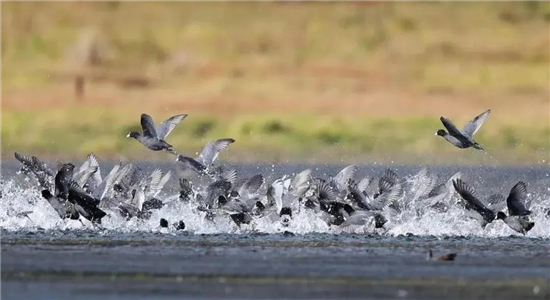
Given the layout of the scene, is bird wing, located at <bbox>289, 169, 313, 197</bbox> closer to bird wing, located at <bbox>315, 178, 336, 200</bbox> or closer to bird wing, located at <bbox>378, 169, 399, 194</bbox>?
bird wing, located at <bbox>315, 178, 336, 200</bbox>

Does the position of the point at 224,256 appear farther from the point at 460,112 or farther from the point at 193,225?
the point at 460,112

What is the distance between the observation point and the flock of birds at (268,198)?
24844 millimetres

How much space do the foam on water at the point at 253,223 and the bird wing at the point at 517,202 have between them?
0.57 metres

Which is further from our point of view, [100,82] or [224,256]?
[100,82]

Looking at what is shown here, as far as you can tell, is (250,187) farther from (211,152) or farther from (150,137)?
(150,137)

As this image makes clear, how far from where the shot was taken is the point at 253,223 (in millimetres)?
25250

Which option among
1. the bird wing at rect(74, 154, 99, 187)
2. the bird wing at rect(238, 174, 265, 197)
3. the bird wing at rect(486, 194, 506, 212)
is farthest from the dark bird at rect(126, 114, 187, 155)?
the bird wing at rect(486, 194, 506, 212)

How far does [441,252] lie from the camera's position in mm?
22391

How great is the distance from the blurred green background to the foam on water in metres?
24.3

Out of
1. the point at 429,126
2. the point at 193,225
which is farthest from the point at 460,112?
the point at 193,225

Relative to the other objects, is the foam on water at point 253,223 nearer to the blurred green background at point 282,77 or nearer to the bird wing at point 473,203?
the bird wing at point 473,203

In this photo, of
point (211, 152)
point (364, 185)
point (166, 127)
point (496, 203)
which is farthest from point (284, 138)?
point (496, 203)

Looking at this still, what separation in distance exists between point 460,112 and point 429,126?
5.29 feet

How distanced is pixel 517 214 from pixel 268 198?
12.0ft
